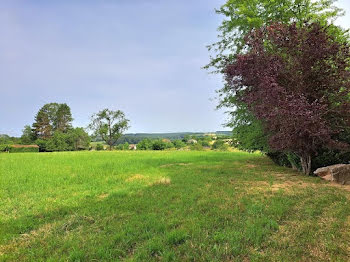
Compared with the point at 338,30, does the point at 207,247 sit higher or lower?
lower

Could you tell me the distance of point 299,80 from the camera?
313 inches

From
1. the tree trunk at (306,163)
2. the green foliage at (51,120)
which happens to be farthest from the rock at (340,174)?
the green foliage at (51,120)

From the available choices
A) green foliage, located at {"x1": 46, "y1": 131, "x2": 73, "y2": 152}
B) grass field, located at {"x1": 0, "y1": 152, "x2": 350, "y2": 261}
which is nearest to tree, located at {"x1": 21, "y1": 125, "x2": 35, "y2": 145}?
green foliage, located at {"x1": 46, "y1": 131, "x2": 73, "y2": 152}

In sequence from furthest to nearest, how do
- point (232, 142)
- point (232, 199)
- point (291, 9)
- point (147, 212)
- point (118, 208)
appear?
point (232, 142)
point (291, 9)
point (232, 199)
point (118, 208)
point (147, 212)

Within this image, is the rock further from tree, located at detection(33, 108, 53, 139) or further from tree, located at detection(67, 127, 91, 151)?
tree, located at detection(33, 108, 53, 139)

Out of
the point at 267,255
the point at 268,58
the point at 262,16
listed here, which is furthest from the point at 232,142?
the point at 267,255

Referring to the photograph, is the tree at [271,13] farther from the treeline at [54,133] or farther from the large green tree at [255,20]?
the treeline at [54,133]

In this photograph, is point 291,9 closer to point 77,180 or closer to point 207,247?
point 207,247

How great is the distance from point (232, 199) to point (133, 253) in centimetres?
327

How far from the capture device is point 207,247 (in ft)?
10.1

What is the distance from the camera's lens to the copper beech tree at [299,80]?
7262mm

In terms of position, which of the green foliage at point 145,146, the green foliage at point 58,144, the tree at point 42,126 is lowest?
the green foliage at point 145,146

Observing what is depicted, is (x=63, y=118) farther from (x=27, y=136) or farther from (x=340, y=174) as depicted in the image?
(x=340, y=174)

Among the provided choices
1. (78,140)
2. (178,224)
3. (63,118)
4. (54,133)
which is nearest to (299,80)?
(178,224)
